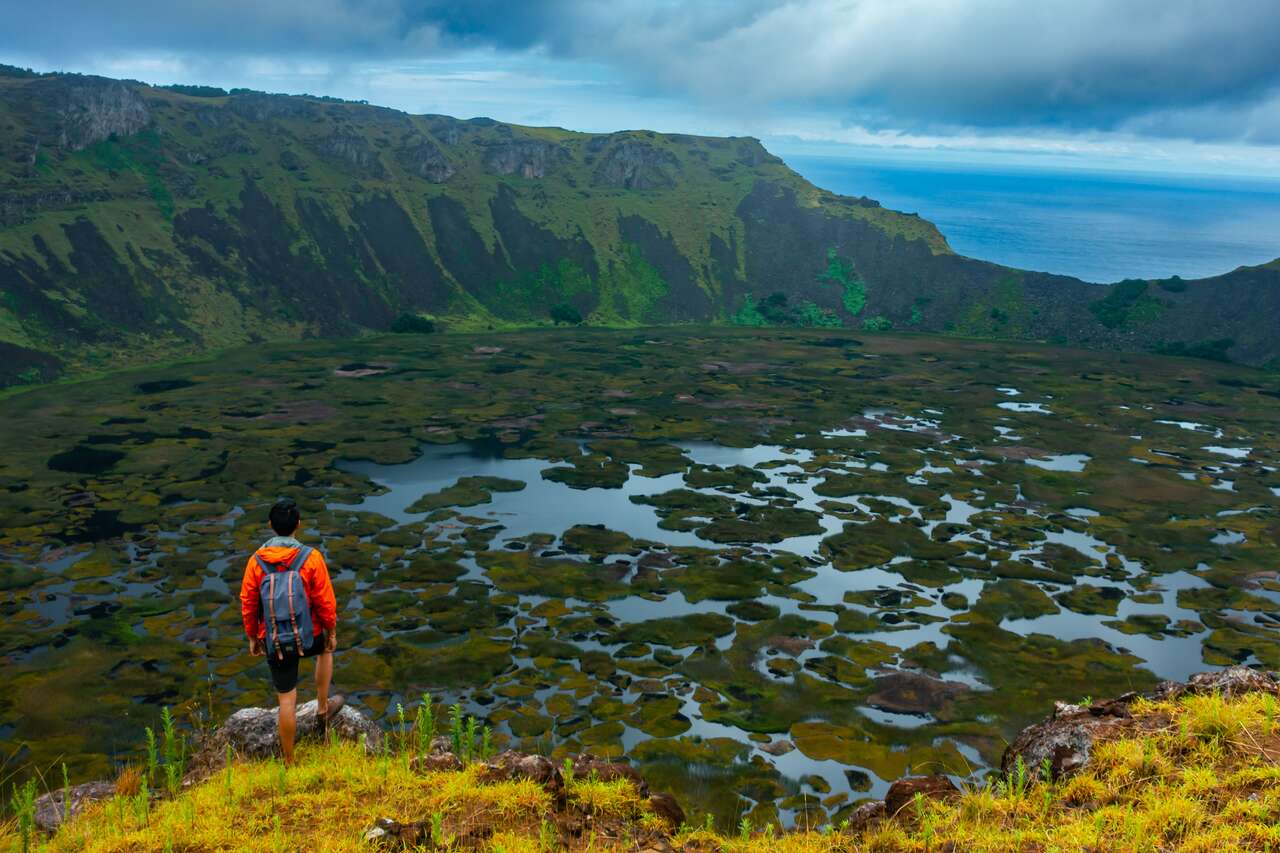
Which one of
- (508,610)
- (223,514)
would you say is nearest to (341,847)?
(508,610)

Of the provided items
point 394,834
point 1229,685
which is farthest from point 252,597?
point 1229,685

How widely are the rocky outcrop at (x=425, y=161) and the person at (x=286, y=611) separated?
188 metres

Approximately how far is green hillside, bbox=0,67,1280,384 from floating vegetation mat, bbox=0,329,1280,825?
1205 inches

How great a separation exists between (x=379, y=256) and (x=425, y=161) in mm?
39024

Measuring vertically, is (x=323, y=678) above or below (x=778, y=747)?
above

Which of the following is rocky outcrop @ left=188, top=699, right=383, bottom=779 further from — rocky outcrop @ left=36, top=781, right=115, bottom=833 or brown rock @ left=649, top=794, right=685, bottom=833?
brown rock @ left=649, top=794, right=685, bottom=833

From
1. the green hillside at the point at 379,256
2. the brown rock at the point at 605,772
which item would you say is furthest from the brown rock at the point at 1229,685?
the green hillside at the point at 379,256

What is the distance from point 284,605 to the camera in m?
14.8

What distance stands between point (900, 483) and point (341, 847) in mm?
69177

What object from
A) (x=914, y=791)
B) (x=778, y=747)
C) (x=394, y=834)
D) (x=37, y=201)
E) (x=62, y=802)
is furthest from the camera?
(x=37, y=201)

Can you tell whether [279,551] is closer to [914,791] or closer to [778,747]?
[914,791]

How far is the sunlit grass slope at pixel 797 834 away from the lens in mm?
11922

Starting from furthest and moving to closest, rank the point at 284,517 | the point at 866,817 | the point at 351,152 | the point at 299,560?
the point at 351,152
the point at 866,817
the point at 299,560
the point at 284,517

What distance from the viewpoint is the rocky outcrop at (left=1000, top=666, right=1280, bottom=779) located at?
15.1 meters
